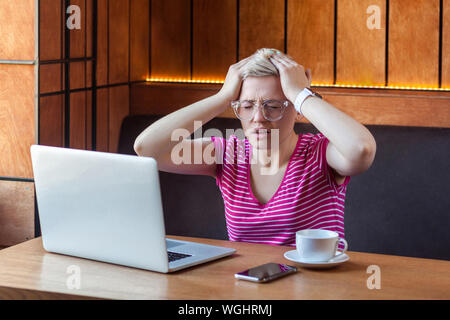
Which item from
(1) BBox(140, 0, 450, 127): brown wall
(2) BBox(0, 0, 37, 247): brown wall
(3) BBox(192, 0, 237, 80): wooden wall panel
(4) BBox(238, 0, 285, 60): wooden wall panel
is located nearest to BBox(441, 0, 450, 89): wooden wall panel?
(1) BBox(140, 0, 450, 127): brown wall

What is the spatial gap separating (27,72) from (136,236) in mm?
1335

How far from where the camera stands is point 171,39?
11.0 feet

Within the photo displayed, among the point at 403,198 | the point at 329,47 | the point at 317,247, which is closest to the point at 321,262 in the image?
the point at 317,247

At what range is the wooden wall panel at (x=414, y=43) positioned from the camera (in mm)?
2977

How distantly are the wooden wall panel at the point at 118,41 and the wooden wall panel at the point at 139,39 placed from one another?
0.06 meters

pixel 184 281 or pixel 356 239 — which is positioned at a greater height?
pixel 184 281

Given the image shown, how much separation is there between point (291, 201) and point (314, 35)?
1633 millimetres

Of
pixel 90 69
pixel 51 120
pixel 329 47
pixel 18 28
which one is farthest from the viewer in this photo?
pixel 329 47

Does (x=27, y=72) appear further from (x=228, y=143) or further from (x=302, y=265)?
(x=302, y=265)

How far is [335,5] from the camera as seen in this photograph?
3.12 m

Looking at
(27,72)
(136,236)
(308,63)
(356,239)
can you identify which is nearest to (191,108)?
(136,236)

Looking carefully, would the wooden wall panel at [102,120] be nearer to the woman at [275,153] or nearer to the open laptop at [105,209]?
the woman at [275,153]
